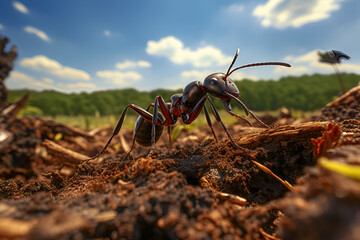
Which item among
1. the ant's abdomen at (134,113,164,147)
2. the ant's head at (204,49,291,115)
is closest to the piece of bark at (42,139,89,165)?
the ant's abdomen at (134,113,164,147)

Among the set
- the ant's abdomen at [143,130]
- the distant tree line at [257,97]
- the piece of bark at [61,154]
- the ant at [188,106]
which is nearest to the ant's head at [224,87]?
the ant at [188,106]

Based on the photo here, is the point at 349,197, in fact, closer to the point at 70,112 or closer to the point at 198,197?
the point at 198,197

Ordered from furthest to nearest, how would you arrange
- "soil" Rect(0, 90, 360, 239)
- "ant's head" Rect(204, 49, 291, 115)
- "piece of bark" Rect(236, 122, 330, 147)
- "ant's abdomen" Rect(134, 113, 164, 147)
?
"ant's abdomen" Rect(134, 113, 164, 147) → "ant's head" Rect(204, 49, 291, 115) → "piece of bark" Rect(236, 122, 330, 147) → "soil" Rect(0, 90, 360, 239)

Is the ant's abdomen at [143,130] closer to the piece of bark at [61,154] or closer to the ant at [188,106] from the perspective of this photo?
the ant at [188,106]

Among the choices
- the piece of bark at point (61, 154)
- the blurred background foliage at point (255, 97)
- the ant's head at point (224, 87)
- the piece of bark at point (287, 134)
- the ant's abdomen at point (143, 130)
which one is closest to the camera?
the piece of bark at point (287, 134)

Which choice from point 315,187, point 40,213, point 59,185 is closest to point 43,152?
point 59,185

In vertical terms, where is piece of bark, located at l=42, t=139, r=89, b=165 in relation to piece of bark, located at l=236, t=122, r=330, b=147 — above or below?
below

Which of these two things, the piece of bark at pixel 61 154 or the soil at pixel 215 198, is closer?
the soil at pixel 215 198

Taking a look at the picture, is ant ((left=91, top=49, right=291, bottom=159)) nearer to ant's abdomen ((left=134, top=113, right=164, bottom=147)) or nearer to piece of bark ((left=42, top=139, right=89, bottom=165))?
ant's abdomen ((left=134, top=113, right=164, bottom=147))
